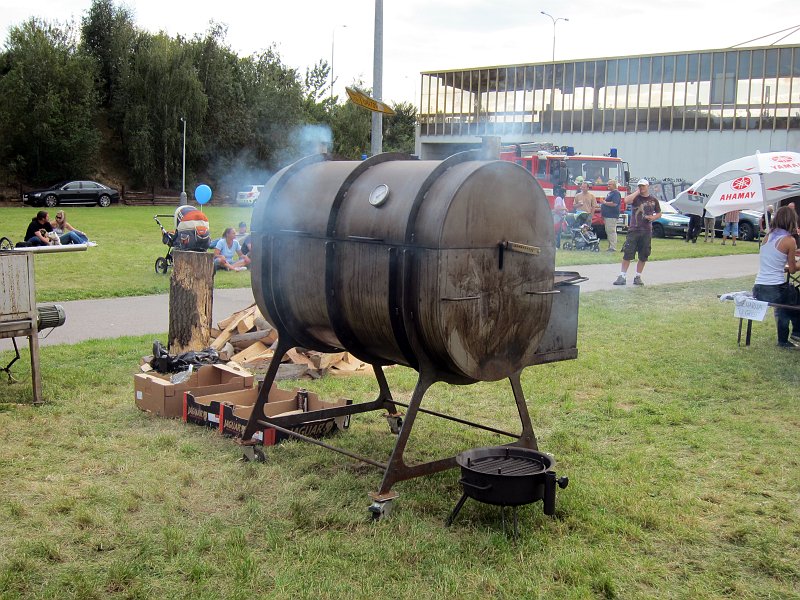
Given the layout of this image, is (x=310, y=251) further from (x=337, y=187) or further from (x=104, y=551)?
(x=104, y=551)

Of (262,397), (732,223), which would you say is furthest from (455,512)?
(732,223)

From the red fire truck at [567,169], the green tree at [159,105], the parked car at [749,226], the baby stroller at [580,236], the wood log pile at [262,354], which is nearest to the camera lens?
the wood log pile at [262,354]

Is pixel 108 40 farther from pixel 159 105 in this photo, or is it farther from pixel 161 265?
pixel 161 265

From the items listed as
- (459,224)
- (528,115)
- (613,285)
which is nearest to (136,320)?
(459,224)

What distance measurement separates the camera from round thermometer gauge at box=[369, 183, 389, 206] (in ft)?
15.4

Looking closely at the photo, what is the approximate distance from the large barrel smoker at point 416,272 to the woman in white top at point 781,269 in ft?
16.1

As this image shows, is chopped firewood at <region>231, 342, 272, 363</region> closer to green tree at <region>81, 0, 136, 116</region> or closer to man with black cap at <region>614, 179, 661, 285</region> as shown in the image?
man with black cap at <region>614, 179, 661, 285</region>

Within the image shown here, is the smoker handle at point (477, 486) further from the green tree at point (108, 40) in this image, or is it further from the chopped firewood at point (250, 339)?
the green tree at point (108, 40)

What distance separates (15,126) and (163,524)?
4988 cm

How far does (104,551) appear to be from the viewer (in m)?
4.05

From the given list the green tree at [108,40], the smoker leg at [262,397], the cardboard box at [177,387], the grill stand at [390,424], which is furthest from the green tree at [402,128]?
the smoker leg at [262,397]

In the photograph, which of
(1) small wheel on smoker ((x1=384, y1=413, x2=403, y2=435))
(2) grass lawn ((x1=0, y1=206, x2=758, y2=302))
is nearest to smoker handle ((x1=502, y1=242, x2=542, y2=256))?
(1) small wheel on smoker ((x1=384, y1=413, x2=403, y2=435))

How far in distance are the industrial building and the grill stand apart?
39.7m

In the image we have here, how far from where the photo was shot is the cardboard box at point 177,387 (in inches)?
251
